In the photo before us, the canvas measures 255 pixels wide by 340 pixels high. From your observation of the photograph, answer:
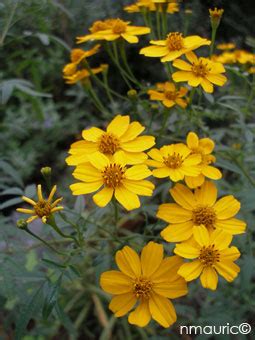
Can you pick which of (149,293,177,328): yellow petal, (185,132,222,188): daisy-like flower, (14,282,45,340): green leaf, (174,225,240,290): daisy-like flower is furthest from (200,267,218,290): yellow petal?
(14,282,45,340): green leaf

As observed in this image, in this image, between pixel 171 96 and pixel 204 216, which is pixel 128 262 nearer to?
pixel 204 216

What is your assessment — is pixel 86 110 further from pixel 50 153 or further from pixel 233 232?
pixel 233 232

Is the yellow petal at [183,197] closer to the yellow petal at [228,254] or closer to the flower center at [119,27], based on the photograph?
the yellow petal at [228,254]

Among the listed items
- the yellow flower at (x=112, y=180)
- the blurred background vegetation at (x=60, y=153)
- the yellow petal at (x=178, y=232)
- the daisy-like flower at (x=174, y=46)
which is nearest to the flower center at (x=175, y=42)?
the daisy-like flower at (x=174, y=46)

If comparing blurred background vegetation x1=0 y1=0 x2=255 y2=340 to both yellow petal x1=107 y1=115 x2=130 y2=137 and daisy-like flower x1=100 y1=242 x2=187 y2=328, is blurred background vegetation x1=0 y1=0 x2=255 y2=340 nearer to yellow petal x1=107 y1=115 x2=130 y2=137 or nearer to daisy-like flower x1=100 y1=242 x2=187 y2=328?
daisy-like flower x1=100 y1=242 x2=187 y2=328

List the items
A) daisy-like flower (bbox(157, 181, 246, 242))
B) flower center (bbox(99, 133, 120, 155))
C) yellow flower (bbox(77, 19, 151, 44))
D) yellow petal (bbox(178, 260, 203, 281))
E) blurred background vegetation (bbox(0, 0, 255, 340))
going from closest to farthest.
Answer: yellow petal (bbox(178, 260, 203, 281)) → daisy-like flower (bbox(157, 181, 246, 242)) → flower center (bbox(99, 133, 120, 155)) → blurred background vegetation (bbox(0, 0, 255, 340)) → yellow flower (bbox(77, 19, 151, 44))

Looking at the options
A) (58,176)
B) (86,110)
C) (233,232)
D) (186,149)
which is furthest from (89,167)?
(86,110)
